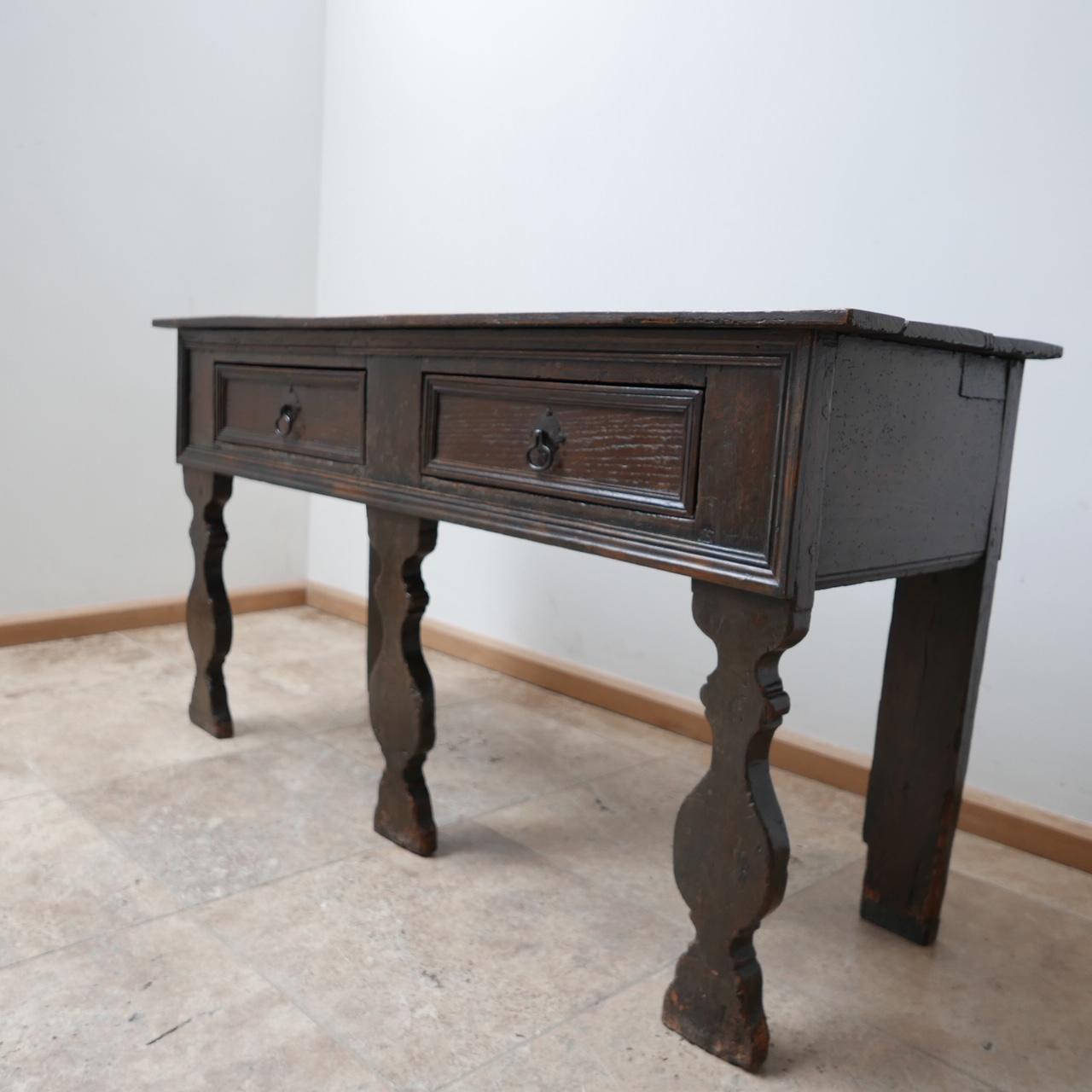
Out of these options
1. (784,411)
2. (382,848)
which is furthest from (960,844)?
(784,411)

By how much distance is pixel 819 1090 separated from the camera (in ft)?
4.00

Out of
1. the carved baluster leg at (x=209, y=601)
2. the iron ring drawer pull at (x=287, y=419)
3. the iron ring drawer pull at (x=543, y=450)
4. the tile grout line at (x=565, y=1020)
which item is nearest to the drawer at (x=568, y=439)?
the iron ring drawer pull at (x=543, y=450)

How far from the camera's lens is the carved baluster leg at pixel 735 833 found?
1192 millimetres

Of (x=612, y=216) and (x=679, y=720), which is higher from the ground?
(x=612, y=216)

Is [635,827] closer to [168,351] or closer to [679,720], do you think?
[679,720]

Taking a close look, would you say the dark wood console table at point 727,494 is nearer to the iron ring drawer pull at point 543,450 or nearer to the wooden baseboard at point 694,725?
the iron ring drawer pull at point 543,450

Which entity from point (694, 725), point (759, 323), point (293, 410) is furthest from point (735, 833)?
point (694, 725)

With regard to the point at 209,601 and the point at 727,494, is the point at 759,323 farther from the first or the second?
the point at 209,601

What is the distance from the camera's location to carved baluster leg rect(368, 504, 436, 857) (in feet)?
5.57

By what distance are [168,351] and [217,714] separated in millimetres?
1305

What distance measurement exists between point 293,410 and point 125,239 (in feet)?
4.75

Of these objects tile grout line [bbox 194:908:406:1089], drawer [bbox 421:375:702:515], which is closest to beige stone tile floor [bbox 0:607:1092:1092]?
tile grout line [bbox 194:908:406:1089]

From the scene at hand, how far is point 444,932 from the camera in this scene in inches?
59.6

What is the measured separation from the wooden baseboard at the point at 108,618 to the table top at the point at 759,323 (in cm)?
163
